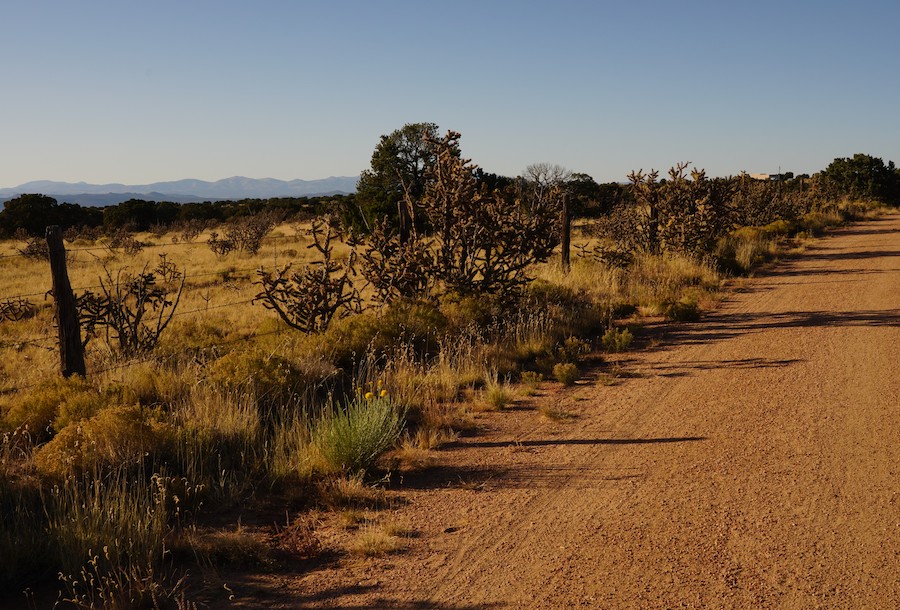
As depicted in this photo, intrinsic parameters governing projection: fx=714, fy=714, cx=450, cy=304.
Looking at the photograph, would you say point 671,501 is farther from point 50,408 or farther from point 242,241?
point 242,241

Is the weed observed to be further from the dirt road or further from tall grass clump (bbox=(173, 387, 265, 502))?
tall grass clump (bbox=(173, 387, 265, 502))

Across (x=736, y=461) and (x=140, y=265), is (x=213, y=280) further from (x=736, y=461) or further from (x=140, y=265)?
(x=736, y=461)

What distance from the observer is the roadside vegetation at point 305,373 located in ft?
14.9

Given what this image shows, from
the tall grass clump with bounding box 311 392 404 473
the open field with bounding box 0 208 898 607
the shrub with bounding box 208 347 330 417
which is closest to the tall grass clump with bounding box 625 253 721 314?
the open field with bounding box 0 208 898 607

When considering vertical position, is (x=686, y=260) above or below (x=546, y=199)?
below

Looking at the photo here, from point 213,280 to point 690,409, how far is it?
53.6 feet

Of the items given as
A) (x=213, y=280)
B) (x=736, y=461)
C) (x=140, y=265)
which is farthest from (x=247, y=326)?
(x=140, y=265)

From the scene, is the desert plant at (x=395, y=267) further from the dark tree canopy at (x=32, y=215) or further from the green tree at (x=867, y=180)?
the green tree at (x=867, y=180)

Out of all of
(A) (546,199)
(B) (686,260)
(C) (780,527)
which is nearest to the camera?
(C) (780,527)

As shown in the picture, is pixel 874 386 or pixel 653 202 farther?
pixel 653 202

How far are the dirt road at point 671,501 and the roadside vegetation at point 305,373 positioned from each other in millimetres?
473

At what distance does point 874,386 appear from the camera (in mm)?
7906

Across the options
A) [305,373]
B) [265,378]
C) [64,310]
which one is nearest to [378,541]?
[265,378]

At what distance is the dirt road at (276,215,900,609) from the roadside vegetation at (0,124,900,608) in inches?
18.6
